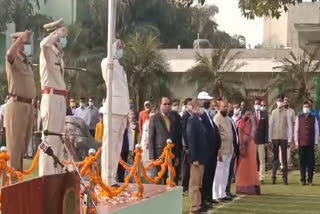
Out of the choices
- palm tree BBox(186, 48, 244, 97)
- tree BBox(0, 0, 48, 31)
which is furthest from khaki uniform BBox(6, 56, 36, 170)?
tree BBox(0, 0, 48, 31)

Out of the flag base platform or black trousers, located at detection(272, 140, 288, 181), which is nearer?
the flag base platform

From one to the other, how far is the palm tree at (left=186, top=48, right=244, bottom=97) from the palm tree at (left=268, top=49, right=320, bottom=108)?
2.03m

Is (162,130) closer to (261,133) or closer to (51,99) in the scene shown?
(51,99)

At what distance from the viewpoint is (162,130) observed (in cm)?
1120

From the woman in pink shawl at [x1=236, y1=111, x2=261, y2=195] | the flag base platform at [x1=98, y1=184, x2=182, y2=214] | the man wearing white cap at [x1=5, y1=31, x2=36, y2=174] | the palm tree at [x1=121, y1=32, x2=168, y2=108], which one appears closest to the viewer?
the flag base platform at [x1=98, y1=184, x2=182, y2=214]

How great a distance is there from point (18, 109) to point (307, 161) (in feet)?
29.2

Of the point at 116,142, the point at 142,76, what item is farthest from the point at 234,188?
the point at 142,76

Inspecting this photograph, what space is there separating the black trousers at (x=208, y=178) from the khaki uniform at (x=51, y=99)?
3.82 meters

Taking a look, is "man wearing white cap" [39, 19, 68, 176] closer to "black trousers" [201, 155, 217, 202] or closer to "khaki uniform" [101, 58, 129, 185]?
"khaki uniform" [101, 58, 129, 185]

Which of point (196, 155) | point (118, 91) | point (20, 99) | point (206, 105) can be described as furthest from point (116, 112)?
point (206, 105)

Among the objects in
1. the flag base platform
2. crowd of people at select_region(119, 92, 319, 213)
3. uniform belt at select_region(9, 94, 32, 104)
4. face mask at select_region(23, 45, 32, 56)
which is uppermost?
face mask at select_region(23, 45, 32, 56)

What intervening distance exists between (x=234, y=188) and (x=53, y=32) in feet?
25.2

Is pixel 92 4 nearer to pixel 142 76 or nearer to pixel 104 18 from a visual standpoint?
pixel 104 18

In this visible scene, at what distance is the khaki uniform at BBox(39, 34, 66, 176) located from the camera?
6.99 m
